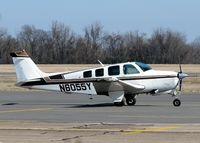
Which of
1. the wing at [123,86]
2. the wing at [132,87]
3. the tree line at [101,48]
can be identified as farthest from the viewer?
the tree line at [101,48]

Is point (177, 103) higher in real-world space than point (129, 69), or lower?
lower

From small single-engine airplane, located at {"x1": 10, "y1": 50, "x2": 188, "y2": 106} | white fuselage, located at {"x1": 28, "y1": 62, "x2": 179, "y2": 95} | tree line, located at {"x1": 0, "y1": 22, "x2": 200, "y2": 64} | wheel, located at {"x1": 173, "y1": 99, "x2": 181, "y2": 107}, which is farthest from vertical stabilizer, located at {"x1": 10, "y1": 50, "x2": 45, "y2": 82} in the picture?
tree line, located at {"x1": 0, "y1": 22, "x2": 200, "y2": 64}

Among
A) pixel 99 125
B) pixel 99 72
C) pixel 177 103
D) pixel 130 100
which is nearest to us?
pixel 99 125

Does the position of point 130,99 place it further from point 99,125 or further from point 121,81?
point 99,125

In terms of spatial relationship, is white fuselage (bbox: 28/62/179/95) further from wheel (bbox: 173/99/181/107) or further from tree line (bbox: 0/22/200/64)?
tree line (bbox: 0/22/200/64)

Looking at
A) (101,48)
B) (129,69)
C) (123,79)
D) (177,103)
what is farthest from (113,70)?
(101,48)

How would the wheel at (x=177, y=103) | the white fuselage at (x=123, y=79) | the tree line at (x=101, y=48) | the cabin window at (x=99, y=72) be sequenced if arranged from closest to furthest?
the wheel at (x=177, y=103) < the white fuselage at (x=123, y=79) < the cabin window at (x=99, y=72) < the tree line at (x=101, y=48)

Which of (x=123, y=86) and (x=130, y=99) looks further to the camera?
(x=130, y=99)

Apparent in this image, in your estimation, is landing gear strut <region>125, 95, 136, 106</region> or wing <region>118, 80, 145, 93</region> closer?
wing <region>118, 80, 145, 93</region>

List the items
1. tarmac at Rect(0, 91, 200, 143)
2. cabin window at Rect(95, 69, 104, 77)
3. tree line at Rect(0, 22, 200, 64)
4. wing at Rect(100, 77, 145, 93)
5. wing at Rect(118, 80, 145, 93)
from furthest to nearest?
tree line at Rect(0, 22, 200, 64)
cabin window at Rect(95, 69, 104, 77)
wing at Rect(118, 80, 145, 93)
wing at Rect(100, 77, 145, 93)
tarmac at Rect(0, 91, 200, 143)

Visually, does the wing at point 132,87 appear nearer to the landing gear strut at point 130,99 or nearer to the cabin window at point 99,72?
the landing gear strut at point 130,99

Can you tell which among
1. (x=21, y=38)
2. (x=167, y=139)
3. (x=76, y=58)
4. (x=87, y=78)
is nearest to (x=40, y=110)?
(x=87, y=78)

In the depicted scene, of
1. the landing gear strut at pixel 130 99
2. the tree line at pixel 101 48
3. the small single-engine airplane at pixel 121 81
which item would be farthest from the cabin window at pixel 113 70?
the tree line at pixel 101 48

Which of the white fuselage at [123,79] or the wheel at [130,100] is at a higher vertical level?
the white fuselage at [123,79]
